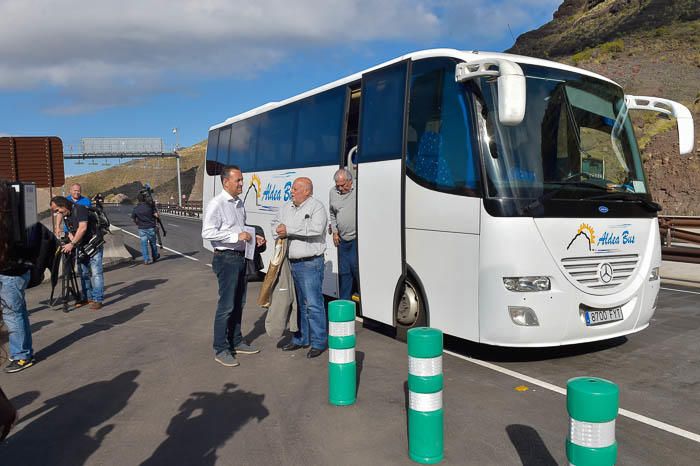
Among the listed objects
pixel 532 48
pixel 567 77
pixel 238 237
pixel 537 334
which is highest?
pixel 532 48

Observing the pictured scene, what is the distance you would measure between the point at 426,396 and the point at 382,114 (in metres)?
4.46

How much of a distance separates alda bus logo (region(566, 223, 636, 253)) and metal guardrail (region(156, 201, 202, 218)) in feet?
148

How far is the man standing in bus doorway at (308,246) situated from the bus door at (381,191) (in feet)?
2.90

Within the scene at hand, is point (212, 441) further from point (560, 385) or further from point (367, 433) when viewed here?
point (560, 385)

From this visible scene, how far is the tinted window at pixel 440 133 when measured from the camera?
19.5ft

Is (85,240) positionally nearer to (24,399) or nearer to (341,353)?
(24,399)

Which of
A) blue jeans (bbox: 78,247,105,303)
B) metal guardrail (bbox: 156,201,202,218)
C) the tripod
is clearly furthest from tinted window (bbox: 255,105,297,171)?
metal guardrail (bbox: 156,201,202,218)

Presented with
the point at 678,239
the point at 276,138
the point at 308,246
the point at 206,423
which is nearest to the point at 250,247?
the point at 308,246

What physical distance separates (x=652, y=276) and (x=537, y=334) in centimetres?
179

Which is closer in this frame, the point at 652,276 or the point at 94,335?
the point at 652,276

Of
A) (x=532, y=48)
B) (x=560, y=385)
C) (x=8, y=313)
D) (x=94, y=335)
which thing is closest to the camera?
(x=560, y=385)

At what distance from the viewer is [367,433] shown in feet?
14.6

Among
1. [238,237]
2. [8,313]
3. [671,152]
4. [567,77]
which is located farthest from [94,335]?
[671,152]

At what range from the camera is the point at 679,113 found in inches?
278
